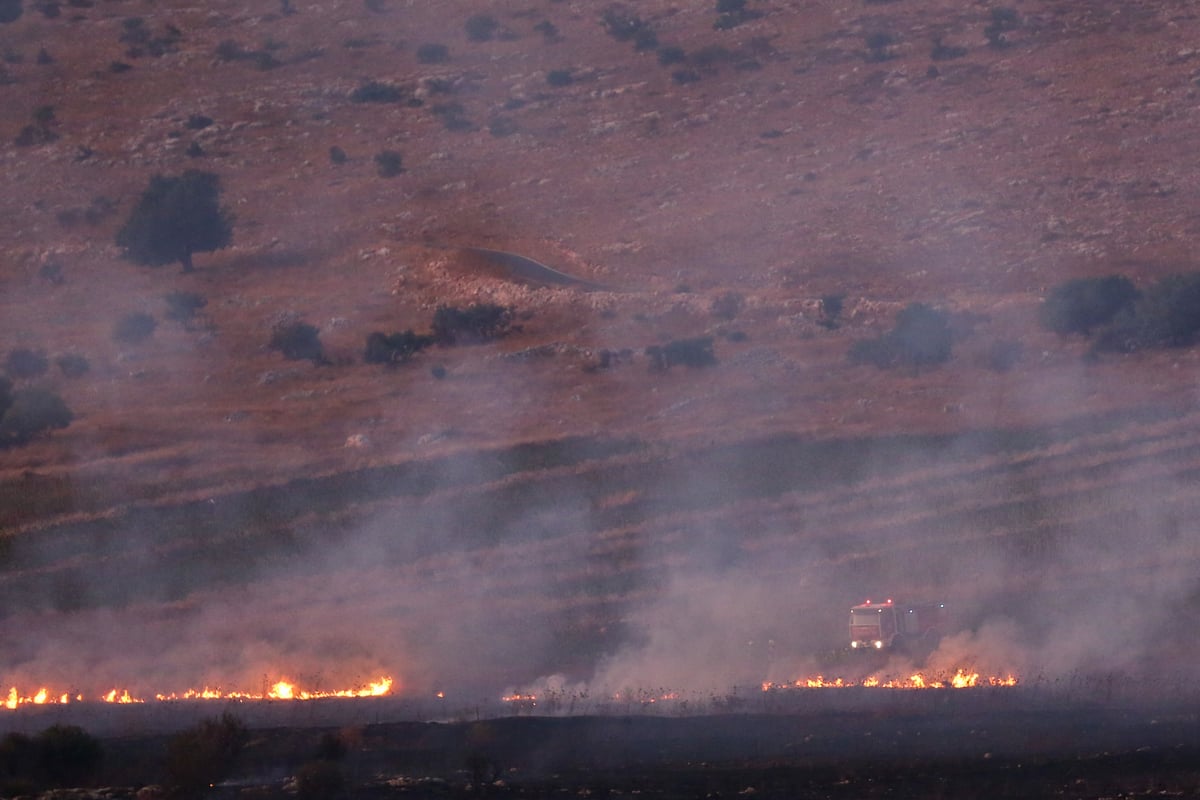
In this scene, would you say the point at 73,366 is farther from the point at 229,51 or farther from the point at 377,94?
the point at 229,51

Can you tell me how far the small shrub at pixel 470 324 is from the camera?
37719 millimetres

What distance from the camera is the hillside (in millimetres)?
26656

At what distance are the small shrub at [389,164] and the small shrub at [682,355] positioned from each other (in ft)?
56.0

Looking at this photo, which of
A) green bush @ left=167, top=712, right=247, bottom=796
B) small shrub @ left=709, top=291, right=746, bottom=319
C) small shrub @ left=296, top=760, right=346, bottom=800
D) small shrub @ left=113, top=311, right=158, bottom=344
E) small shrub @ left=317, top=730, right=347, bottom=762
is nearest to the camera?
small shrub @ left=296, top=760, right=346, bottom=800

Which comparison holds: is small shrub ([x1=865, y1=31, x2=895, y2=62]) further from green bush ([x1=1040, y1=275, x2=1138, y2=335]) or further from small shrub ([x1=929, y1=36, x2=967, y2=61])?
green bush ([x1=1040, y1=275, x2=1138, y2=335])

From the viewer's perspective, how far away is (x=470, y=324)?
37.9m

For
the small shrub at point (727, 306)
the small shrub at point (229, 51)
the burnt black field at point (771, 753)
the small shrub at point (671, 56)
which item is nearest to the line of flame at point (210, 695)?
the burnt black field at point (771, 753)

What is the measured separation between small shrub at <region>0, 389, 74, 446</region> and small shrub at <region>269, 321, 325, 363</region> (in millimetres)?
5685

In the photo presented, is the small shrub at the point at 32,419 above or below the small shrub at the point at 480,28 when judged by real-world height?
below

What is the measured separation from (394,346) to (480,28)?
2551cm

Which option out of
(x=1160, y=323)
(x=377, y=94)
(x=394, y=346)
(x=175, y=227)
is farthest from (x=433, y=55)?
(x=1160, y=323)

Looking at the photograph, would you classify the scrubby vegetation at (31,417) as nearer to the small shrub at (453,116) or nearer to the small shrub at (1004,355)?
the small shrub at (453,116)

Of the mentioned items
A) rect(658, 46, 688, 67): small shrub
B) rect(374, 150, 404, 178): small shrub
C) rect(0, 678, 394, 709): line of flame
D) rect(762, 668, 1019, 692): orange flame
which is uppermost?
rect(658, 46, 688, 67): small shrub

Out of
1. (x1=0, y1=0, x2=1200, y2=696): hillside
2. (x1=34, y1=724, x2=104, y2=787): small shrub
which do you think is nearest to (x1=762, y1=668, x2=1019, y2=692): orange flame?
(x1=0, y1=0, x2=1200, y2=696): hillside
